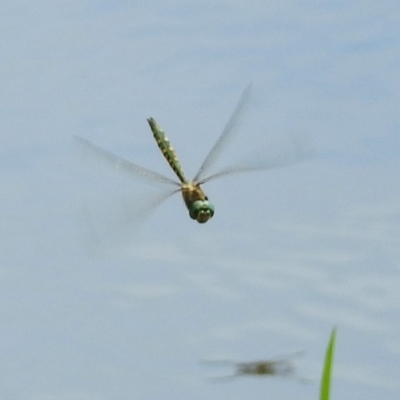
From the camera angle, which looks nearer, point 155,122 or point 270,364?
point 270,364

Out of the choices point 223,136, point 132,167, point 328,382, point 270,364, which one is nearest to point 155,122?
point 223,136

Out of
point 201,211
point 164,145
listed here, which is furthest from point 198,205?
point 164,145

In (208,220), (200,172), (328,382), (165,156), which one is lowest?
(328,382)

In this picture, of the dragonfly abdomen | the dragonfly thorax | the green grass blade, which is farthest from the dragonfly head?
the green grass blade

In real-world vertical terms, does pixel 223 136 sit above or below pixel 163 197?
above

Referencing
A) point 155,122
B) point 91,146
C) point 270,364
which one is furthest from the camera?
point 155,122

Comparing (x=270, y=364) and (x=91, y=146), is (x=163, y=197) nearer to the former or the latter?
(x=91, y=146)

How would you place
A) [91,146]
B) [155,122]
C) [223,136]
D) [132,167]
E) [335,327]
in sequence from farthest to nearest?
[155,122] < [223,136] < [132,167] < [91,146] < [335,327]
